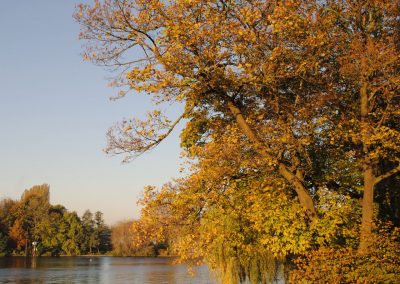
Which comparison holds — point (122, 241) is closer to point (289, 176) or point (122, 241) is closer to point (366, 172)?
point (289, 176)

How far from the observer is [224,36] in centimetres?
1544

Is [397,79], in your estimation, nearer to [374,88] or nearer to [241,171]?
[374,88]

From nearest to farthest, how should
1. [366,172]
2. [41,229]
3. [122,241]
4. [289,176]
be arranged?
[366,172], [289,176], [41,229], [122,241]

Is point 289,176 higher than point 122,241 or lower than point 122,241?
higher

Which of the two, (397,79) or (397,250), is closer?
(397,250)

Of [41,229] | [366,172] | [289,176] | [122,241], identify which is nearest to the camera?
[366,172]

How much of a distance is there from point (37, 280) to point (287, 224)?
156ft

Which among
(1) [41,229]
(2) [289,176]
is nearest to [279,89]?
(2) [289,176]

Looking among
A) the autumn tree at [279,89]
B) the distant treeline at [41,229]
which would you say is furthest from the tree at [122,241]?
the autumn tree at [279,89]

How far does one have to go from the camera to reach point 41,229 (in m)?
124

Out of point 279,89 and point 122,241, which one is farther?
point 122,241

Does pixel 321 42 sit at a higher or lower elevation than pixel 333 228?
higher

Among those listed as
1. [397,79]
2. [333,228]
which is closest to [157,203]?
[333,228]

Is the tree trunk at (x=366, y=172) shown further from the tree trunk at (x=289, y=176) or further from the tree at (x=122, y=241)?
the tree at (x=122, y=241)
